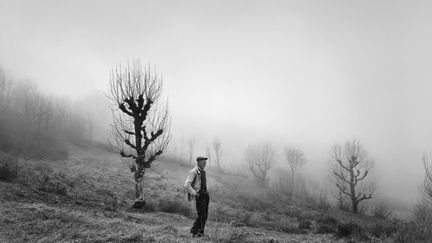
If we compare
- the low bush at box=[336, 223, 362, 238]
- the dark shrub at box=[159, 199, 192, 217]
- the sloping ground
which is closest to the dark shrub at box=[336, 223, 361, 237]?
the low bush at box=[336, 223, 362, 238]

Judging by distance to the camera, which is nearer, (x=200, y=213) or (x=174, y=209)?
(x=200, y=213)

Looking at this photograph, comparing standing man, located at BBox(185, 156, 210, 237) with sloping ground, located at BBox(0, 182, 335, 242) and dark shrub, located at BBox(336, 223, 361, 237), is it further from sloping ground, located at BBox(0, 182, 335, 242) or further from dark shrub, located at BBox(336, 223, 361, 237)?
dark shrub, located at BBox(336, 223, 361, 237)

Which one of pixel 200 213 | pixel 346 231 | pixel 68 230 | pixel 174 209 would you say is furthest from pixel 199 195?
pixel 174 209

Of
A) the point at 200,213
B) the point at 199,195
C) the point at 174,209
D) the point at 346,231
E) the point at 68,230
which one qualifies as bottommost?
the point at 174,209

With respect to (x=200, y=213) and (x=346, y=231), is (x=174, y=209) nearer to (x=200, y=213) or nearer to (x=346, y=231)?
(x=200, y=213)

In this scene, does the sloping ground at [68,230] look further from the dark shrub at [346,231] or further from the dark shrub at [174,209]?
the dark shrub at [174,209]

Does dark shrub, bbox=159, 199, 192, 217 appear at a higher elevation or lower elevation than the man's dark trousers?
lower

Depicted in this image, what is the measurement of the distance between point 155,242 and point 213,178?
37.6 meters

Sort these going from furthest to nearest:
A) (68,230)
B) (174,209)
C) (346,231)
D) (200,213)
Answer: (174,209) → (346,231) → (200,213) → (68,230)

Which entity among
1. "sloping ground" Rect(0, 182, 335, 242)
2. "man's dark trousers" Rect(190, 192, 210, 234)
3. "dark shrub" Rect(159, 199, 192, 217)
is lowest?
"dark shrub" Rect(159, 199, 192, 217)

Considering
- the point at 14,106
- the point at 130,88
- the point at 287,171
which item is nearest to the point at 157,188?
the point at 130,88

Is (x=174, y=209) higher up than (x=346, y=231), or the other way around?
(x=346, y=231)

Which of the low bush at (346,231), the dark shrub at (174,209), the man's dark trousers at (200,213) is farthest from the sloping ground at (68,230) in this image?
the dark shrub at (174,209)

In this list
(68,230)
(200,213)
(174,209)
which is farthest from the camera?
(174,209)
